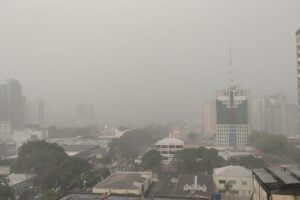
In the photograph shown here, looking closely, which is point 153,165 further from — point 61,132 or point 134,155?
point 61,132

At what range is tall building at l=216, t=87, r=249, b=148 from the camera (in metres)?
24.1

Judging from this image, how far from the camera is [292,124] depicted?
30.3 metres

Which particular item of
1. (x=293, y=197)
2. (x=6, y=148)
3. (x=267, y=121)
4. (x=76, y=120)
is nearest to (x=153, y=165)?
(x=6, y=148)

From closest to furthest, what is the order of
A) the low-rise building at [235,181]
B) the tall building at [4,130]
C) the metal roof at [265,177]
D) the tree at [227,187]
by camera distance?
the metal roof at [265,177]
the tree at [227,187]
the low-rise building at [235,181]
the tall building at [4,130]

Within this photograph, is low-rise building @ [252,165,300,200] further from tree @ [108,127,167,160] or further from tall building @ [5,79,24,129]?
tall building @ [5,79,24,129]

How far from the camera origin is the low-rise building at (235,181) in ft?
37.1

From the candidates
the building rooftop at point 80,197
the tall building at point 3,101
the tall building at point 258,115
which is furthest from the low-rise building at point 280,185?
the tall building at point 3,101

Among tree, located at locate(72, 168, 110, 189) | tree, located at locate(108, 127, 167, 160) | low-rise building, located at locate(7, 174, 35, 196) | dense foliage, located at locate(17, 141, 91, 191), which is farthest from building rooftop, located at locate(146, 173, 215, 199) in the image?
tree, located at locate(108, 127, 167, 160)

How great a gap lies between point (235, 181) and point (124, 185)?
401cm

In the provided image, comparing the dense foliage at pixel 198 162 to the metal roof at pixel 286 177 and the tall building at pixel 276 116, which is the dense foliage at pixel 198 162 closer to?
Result: the metal roof at pixel 286 177

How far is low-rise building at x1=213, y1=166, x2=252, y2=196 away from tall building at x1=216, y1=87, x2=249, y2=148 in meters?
12.7

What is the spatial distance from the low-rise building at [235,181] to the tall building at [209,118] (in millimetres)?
Answer: 22910

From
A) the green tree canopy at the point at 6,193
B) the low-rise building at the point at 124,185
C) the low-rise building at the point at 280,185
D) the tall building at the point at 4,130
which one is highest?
the low-rise building at the point at 280,185

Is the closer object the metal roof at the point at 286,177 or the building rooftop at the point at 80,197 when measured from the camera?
the metal roof at the point at 286,177
